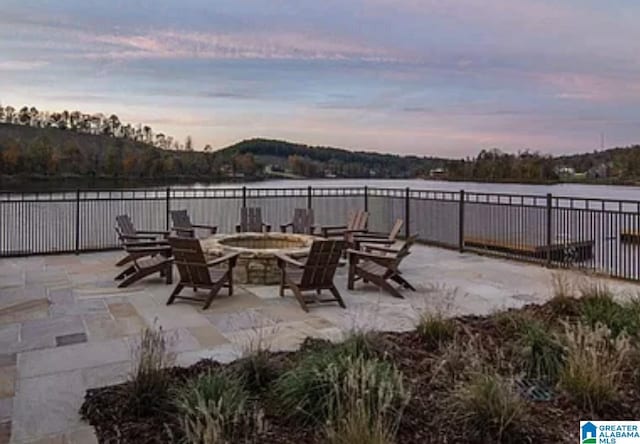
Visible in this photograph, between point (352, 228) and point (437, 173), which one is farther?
point (437, 173)

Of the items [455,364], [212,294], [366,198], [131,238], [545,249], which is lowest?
[455,364]

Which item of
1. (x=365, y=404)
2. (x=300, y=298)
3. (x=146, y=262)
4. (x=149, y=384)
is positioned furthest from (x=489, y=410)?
(x=146, y=262)

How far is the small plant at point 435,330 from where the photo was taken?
4273 mm

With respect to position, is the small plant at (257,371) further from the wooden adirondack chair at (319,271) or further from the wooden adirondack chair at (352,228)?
the wooden adirondack chair at (352,228)

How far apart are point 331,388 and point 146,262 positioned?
495cm

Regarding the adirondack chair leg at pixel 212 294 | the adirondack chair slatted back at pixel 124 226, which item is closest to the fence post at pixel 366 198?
the adirondack chair slatted back at pixel 124 226

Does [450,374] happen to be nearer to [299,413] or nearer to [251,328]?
[299,413]

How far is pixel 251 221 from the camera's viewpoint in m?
9.98

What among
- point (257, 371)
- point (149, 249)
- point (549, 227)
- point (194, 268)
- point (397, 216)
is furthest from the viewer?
point (397, 216)

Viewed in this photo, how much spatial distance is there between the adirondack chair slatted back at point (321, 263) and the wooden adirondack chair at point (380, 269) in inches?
31.7

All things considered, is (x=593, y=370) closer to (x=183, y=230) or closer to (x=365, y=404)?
(x=365, y=404)

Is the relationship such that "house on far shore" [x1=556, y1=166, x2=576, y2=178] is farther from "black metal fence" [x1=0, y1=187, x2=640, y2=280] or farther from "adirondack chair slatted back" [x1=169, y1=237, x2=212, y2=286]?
"adirondack chair slatted back" [x1=169, y1=237, x2=212, y2=286]

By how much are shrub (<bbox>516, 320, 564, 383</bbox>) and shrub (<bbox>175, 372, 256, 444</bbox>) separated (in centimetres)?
198

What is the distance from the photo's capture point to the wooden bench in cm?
858
